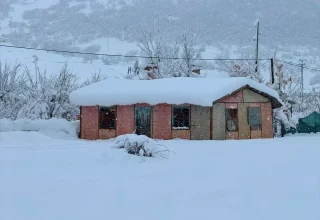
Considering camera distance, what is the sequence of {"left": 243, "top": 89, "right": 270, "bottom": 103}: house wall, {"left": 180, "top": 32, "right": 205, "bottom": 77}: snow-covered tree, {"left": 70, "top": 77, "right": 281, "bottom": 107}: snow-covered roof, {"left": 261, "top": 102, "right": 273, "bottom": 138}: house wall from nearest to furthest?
{"left": 70, "top": 77, "right": 281, "bottom": 107}: snow-covered roof < {"left": 243, "top": 89, "right": 270, "bottom": 103}: house wall < {"left": 261, "top": 102, "right": 273, "bottom": 138}: house wall < {"left": 180, "top": 32, "right": 205, "bottom": 77}: snow-covered tree

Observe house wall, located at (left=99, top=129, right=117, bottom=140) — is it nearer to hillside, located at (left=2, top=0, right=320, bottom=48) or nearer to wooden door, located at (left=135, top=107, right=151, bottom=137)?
wooden door, located at (left=135, top=107, right=151, bottom=137)

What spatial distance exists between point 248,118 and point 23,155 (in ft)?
49.4

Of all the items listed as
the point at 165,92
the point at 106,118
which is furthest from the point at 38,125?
the point at 165,92

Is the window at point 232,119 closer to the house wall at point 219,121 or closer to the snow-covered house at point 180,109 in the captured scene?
the snow-covered house at point 180,109

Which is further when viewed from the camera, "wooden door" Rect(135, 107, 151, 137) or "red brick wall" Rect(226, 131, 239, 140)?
"wooden door" Rect(135, 107, 151, 137)

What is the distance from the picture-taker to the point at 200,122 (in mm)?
21469

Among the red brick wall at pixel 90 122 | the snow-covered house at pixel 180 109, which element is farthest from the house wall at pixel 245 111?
the red brick wall at pixel 90 122

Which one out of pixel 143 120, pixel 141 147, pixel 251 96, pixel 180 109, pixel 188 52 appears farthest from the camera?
pixel 188 52

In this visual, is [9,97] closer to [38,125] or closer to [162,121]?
[38,125]

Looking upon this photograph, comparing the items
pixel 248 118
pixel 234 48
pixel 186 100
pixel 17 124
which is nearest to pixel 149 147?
pixel 186 100

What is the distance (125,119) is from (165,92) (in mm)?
3066

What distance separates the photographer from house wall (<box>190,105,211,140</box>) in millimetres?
21359

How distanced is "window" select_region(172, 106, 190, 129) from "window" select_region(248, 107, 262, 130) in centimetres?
387

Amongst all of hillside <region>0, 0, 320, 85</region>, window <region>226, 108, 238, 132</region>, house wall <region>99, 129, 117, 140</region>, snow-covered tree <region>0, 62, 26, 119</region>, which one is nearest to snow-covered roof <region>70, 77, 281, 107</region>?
window <region>226, 108, 238, 132</region>
